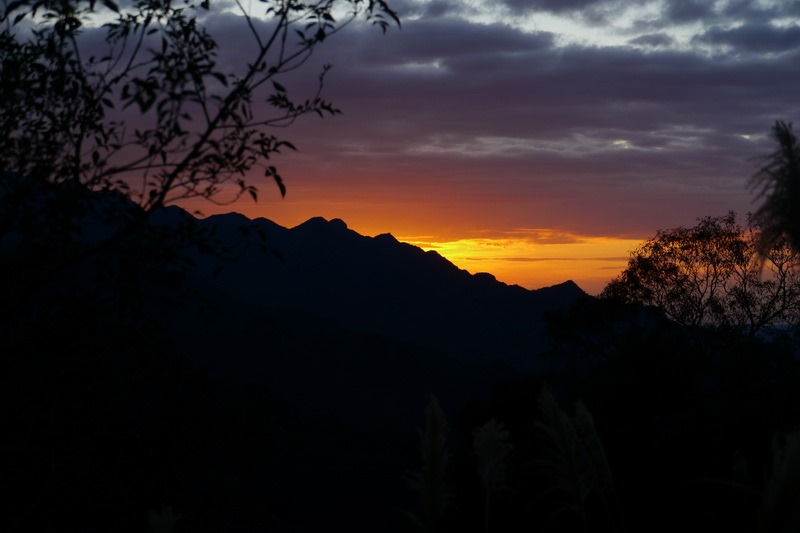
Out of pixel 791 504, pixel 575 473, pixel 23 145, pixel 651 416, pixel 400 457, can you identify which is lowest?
pixel 400 457

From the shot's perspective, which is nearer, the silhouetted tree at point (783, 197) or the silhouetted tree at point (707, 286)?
the silhouetted tree at point (783, 197)

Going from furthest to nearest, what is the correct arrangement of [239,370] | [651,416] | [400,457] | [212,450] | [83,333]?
[239,370] < [400,457] < [651,416] < [212,450] < [83,333]

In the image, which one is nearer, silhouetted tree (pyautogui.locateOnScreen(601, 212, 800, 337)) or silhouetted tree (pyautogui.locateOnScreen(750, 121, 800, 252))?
silhouetted tree (pyautogui.locateOnScreen(750, 121, 800, 252))

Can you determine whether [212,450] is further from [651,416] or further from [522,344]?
[522,344]

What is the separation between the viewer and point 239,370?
114m

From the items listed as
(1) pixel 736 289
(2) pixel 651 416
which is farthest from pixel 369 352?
(2) pixel 651 416

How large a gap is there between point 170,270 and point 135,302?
0.50 m

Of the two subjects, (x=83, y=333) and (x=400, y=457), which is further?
(x=400, y=457)

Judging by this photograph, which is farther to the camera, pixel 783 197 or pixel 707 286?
pixel 707 286

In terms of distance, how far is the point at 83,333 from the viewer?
863 cm

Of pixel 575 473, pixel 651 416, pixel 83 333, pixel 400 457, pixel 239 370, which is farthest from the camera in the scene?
pixel 239 370

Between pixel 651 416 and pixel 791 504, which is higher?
pixel 791 504

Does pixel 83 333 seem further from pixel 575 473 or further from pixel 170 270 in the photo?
pixel 575 473

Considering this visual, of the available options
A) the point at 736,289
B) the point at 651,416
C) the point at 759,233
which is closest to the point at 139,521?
the point at 759,233
